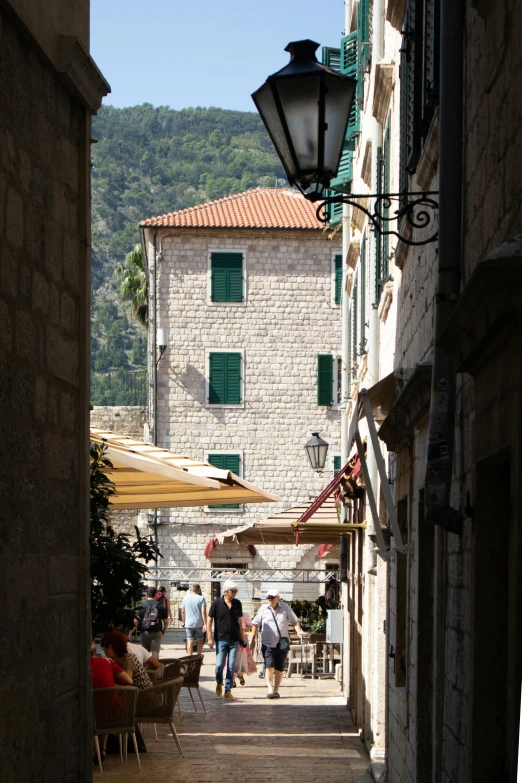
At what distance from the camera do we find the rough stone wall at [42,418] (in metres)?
5.36

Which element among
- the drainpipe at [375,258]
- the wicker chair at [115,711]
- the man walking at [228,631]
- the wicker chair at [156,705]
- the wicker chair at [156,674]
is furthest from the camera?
the man walking at [228,631]

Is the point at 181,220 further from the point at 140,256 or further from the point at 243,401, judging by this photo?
the point at 140,256

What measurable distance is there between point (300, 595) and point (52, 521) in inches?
1142

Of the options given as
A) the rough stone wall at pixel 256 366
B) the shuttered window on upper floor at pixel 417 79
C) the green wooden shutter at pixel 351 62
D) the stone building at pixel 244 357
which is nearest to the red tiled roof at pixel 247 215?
the stone building at pixel 244 357

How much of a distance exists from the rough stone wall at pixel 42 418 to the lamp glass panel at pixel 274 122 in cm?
105

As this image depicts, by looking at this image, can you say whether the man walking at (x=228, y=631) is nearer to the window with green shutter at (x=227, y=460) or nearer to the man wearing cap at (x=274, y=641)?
the man wearing cap at (x=274, y=641)

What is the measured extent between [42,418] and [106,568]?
3286 millimetres

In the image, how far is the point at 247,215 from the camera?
121ft

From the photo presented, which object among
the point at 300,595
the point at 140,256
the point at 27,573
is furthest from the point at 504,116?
the point at 140,256

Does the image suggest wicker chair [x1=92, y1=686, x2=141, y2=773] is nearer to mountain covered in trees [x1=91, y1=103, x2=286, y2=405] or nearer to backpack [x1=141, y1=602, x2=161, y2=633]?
backpack [x1=141, y1=602, x2=161, y2=633]

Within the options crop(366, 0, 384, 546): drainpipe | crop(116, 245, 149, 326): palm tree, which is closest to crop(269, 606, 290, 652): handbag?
crop(366, 0, 384, 546): drainpipe

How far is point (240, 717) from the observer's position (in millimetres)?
15680

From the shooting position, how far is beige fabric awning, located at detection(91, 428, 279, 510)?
1048 centimetres

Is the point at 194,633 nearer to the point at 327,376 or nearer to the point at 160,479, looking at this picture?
the point at 160,479
